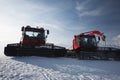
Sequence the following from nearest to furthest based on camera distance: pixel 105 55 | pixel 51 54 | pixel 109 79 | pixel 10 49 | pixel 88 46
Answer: pixel 109 79, pixel 10 49, pixel 51 54, pixel 105 55, pixel 88 46

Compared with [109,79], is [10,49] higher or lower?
higher

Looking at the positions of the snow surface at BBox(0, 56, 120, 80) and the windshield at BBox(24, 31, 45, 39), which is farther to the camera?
the windshield at BBox(24, 31, 45, 39)

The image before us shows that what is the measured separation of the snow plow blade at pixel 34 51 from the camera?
14.9m

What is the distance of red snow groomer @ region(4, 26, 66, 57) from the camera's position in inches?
597

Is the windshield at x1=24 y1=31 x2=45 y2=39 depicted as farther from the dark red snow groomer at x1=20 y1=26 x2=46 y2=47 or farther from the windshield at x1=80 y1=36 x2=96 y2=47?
the windshield at x1=80 y1=36 x2=96 y2=47

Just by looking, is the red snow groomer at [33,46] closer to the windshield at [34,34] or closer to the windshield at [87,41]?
the windshield at [34,34]

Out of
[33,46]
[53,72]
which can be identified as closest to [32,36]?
[33,46]

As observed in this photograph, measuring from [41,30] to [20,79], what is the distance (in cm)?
1069

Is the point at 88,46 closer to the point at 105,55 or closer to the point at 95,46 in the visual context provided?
the point at 95,46

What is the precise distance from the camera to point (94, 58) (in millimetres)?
16750

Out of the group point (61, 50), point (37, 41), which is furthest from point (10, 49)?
point (61, 50)

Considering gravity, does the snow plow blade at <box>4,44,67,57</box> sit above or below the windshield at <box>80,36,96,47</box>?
below

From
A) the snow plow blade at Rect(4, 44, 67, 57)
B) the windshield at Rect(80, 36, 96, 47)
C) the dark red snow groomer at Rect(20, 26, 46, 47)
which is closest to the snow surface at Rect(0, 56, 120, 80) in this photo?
the snow plow blade at Rect(4, 44, 67, 57)

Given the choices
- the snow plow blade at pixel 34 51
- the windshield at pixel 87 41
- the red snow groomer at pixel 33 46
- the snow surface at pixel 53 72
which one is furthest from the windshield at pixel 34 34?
the snow surface at pixel 53 72
